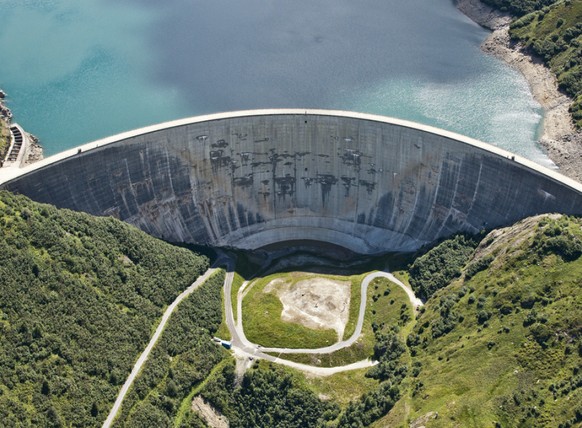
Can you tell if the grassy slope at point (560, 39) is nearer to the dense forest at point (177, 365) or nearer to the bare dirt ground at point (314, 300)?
the bare dirt ground at point (314, 300)

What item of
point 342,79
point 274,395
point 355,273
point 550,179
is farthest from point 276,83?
point 274,395

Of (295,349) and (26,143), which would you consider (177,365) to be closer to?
(295,349)

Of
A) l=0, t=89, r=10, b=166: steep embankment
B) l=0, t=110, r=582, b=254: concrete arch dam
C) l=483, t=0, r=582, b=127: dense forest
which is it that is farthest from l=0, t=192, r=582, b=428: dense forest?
l=483, t=0, r=582, b=127: dense forest

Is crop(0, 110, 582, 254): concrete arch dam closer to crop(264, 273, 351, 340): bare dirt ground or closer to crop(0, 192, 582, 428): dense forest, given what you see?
crop(0, 192, 582, 428): dense forest

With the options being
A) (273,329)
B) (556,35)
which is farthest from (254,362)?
(556,35)

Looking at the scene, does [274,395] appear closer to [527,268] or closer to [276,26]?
[527,268]

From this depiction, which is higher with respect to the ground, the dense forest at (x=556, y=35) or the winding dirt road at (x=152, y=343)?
the dense forest at (x=556, y=35)

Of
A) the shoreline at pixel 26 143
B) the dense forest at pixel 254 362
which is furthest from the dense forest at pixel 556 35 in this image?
the shoreline at pixel 26 143
